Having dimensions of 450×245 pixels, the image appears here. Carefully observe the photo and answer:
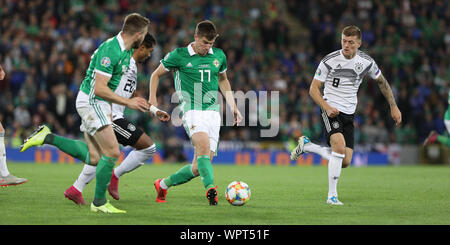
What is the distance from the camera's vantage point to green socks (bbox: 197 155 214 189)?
8.28 meters

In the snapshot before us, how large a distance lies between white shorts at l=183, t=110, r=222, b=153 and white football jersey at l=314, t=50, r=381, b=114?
65.7 inches

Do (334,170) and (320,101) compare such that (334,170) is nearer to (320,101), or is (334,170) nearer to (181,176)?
(320,101)

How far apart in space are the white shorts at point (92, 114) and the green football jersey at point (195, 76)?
156 cm

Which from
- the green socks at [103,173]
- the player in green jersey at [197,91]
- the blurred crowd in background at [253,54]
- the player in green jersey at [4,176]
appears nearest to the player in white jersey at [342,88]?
the player in green jersey at [197,91]

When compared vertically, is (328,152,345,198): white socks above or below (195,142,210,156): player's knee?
below

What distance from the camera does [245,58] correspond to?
23.1 m

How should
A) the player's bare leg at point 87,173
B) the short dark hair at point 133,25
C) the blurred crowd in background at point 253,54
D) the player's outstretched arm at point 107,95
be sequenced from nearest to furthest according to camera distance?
the player's outstretched arm at point 107,95 < the short dark hair at point 133,25 < the player's bare leg at point 87,173 < the blurred crowd in background at point 253,54

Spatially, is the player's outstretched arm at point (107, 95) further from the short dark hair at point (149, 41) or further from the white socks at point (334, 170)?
the white socks at point (334, 170)

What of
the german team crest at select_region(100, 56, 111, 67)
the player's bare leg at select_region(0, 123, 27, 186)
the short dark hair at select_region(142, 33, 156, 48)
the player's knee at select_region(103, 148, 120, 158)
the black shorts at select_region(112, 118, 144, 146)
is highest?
the short dark hair at select_region(142, 33, 156, 48)

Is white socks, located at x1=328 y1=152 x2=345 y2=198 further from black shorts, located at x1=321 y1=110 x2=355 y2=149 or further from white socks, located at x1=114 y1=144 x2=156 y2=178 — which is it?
white socks, located at x1=114 y1=144 x2=156 y2=178

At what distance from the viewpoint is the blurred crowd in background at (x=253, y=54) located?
20.1 m

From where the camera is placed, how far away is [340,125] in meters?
9.21

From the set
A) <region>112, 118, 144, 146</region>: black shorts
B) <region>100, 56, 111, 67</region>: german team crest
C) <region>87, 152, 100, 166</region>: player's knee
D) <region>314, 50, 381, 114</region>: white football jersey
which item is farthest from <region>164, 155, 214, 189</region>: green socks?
<region>314, 50, 381, 114</region>: white football jersey
